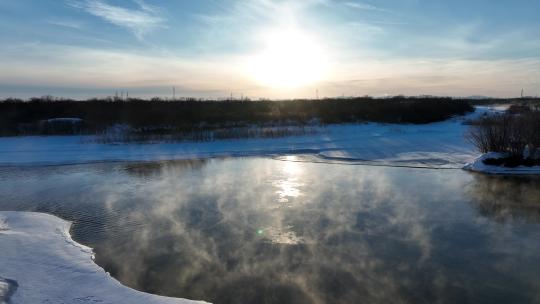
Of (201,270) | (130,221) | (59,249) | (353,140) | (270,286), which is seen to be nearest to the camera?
(270,286)

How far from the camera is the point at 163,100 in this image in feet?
163

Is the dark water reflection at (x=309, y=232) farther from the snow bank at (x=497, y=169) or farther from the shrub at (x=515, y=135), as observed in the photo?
the shrub at (x=515, y=135)

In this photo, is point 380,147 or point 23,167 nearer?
point 23,167

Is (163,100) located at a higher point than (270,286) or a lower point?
higher

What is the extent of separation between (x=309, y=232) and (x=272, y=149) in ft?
47.4

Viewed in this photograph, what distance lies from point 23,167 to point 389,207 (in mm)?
15336

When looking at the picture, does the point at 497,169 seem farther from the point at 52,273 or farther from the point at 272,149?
the point at 52,273

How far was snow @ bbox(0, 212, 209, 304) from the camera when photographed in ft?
18.2

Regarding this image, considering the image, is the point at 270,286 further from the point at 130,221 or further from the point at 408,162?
the point at 408,162

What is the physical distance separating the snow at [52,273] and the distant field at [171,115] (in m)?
23.6

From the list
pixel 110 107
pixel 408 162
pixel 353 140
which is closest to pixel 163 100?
pixel 110 107

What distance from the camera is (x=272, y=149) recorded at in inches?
904

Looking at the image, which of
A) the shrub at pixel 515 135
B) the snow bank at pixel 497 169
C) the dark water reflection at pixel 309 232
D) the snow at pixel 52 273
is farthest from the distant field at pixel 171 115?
the snow at pixel 52 273

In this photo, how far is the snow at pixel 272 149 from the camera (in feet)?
64.2
